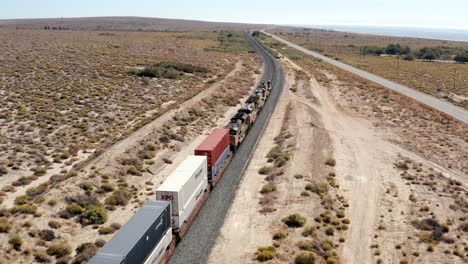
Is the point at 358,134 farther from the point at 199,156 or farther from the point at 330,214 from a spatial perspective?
the point at 199,156

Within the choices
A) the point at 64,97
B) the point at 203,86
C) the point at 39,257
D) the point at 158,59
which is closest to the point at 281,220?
the point at 39,257

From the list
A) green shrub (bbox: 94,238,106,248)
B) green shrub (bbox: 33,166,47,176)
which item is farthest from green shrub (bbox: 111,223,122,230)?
green shrub (bbox: 33,166,47,176)

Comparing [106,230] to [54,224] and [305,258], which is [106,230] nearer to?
[54,224]

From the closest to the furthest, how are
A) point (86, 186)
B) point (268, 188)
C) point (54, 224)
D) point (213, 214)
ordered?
point (54, 224), point (213, 214), point (86, 186), point (268, 188)

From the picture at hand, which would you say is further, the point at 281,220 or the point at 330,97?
the point at 330,97

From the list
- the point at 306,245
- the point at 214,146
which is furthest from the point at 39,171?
the point at 306,245
